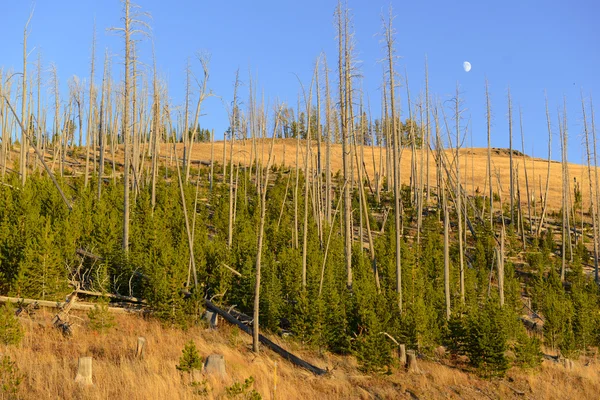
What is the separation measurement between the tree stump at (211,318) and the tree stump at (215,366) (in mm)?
3333

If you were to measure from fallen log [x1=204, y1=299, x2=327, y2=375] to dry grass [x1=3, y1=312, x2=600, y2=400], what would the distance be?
0.67 ft

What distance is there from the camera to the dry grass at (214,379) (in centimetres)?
758

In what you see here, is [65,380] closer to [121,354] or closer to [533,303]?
[121,354]

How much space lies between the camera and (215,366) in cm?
888

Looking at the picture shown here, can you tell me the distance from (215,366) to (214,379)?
34cm

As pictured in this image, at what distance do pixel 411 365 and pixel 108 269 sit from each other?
810 cm

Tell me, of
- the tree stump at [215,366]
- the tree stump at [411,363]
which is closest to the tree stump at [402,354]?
the tree stump at [411,363]

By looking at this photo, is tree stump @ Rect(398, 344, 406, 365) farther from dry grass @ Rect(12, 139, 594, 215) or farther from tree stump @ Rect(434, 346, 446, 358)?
dry grass @ Rect(12, 139, 594, 215)

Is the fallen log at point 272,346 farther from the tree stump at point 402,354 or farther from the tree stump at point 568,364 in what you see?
the tree stump at point 568,364

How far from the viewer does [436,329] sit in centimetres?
1372

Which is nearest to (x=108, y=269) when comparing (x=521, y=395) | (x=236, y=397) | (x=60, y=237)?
(x=60, y=237)

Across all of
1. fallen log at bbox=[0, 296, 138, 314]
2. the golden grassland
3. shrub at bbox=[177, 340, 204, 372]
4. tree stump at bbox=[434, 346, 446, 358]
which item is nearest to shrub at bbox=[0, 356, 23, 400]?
shrub at bbox=[177, 340, 204, 372]

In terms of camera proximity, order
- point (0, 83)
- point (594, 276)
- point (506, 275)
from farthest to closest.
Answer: point (594, 276), point (0, 83), point (506, 275)

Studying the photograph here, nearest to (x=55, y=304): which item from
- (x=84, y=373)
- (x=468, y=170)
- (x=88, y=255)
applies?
(x=88, y=255)
